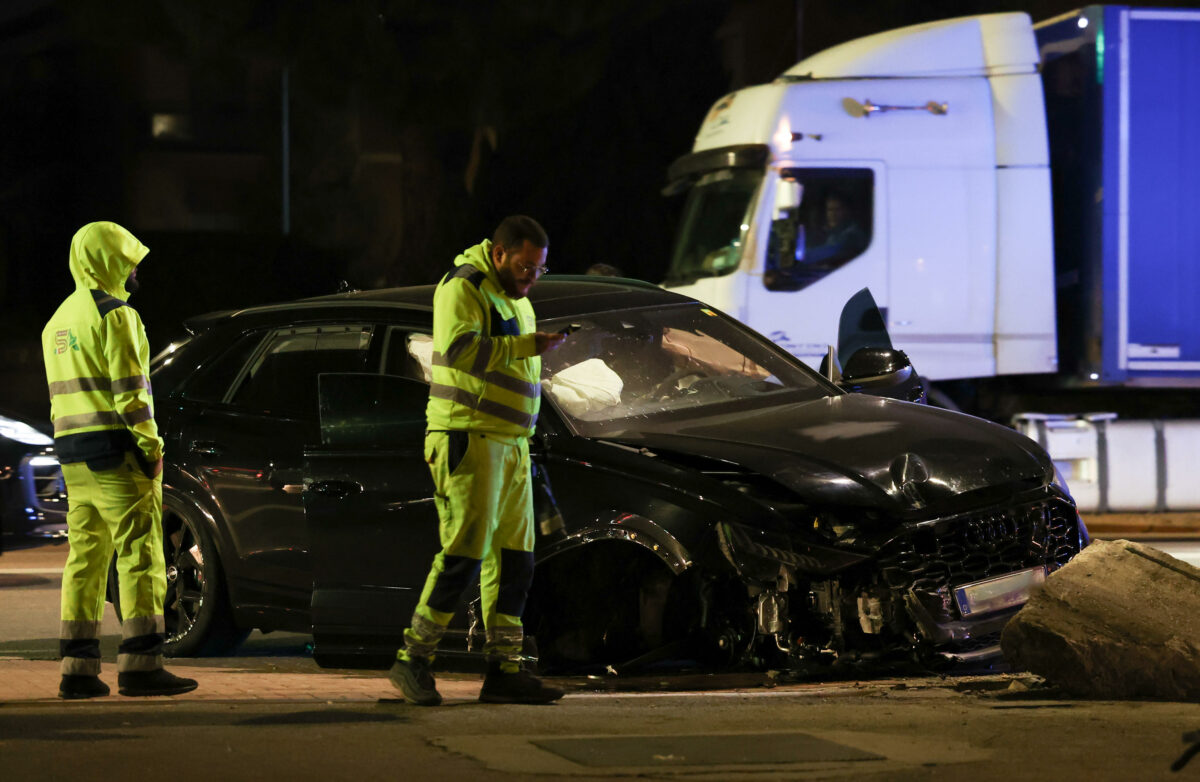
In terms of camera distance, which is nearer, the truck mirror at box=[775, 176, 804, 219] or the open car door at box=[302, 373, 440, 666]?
the open car door at box=[302, 373, 440, 666]

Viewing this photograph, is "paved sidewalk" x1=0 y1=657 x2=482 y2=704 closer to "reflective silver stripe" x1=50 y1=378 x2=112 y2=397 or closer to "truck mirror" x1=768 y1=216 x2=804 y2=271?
"reflective silver stripe" x1=50 y1=378 x2=112 y2=397

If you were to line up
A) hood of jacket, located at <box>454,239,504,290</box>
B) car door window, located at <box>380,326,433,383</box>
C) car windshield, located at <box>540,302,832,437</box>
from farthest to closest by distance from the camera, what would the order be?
car door window, located at <box>380,326,433,383</box>
car windshield, located at <box>540,302,832,437</box>
hood of jacket, located at <box>454,239,504,290</box>

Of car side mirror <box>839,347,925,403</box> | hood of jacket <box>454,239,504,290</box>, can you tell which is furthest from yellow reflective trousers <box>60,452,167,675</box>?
car side mirror <box>839,347,925,403</box>

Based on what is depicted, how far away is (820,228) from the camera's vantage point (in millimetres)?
14133

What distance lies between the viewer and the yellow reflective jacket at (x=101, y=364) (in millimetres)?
6648

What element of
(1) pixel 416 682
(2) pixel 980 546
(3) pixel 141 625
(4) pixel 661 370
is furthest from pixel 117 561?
(2) pixel 980 546

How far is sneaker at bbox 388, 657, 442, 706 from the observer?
648 cm

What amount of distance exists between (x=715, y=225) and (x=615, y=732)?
8853mm

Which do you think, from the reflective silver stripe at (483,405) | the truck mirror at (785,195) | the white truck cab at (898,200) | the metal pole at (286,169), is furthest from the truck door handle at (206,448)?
the metal pole at (286,169)

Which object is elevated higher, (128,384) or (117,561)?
(128,384)

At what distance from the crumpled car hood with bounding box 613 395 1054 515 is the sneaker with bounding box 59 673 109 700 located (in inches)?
80.8

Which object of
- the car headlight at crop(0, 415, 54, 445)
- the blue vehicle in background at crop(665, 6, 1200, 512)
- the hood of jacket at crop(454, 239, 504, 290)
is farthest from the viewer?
the blue vehicle in background at crop(665, 6, 1200, 512)

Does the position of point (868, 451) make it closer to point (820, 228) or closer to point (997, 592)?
point (997, 592)

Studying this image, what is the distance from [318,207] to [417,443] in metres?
21.7
